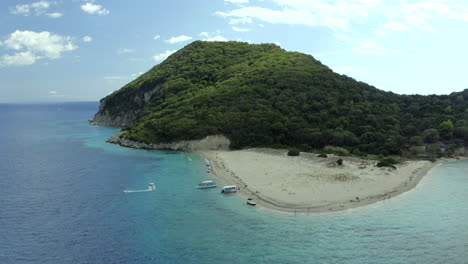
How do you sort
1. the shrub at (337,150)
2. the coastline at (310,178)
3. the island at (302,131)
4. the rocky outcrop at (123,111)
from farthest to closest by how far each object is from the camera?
the rocky outcrop at (123,111)
the shrub at (337,150)
the island at (302,131)
the coastline at (310,178)

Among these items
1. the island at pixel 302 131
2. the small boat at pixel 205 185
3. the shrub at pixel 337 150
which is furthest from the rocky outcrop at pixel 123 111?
the small boat at pixel 205 185

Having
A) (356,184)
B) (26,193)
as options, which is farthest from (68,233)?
(356,184)

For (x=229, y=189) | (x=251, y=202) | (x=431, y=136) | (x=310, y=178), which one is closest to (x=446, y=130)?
(x=431, y=136)

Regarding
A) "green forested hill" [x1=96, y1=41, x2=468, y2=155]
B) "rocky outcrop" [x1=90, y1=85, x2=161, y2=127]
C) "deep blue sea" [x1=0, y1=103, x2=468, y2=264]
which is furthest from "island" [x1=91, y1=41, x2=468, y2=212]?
"rocky outcrop" [x1=90, y1=85, x2=161, y2=127]

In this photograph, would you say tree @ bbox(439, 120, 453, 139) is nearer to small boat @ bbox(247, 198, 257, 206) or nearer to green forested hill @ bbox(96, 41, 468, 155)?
green forested hill @ bbox(96, 41, 468, 155)

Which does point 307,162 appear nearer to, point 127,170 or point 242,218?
point 242,218

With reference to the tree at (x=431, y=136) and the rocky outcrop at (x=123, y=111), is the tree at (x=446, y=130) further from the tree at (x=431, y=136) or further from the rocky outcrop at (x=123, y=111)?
the rocky outcrop at (x=123, y=111)

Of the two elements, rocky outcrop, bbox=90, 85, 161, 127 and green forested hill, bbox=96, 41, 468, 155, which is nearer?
green forested hill, bbox=96, 41, 468, 155
